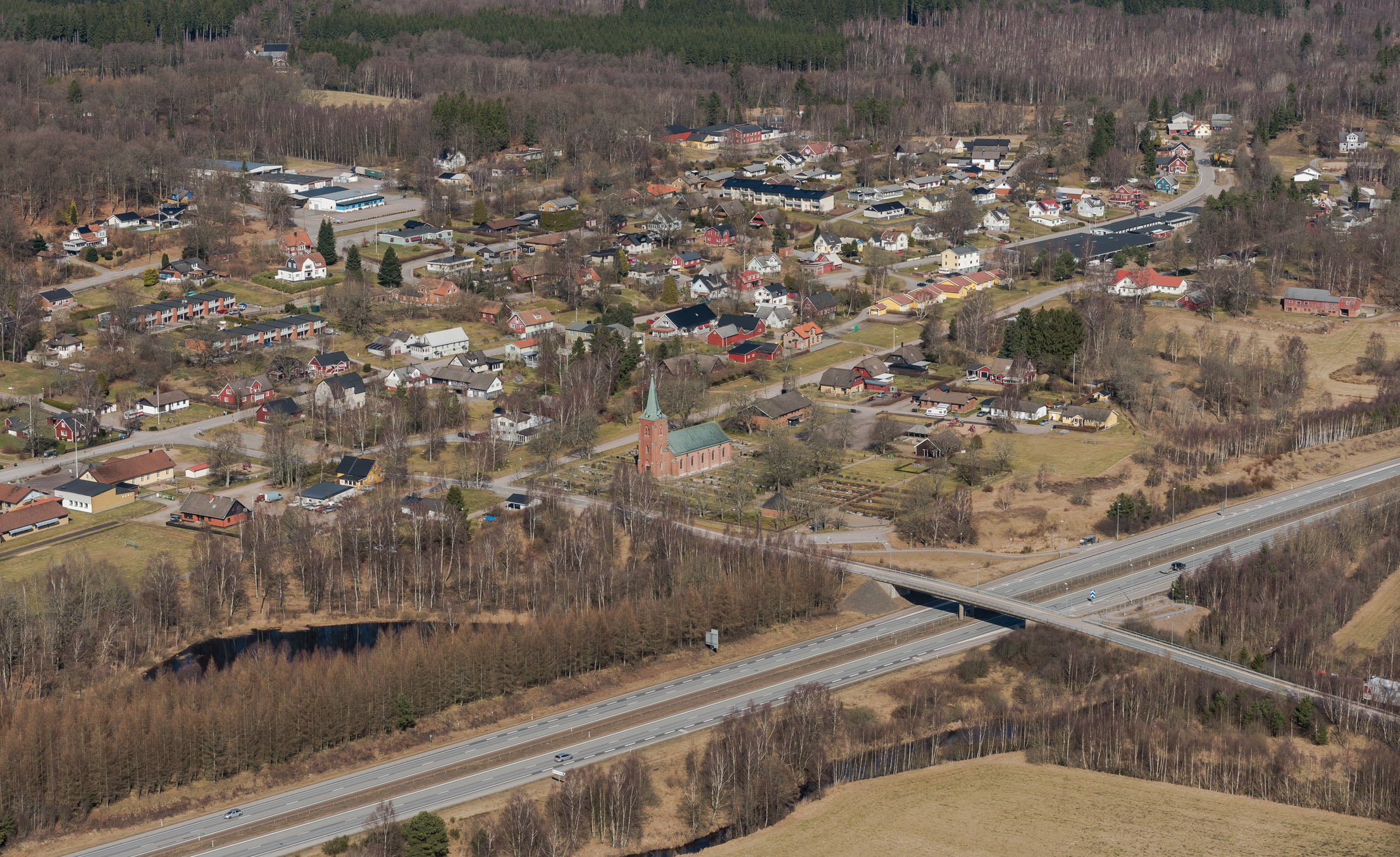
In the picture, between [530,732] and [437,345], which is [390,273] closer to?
[437,345]

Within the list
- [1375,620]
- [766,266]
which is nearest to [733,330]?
[766,266]

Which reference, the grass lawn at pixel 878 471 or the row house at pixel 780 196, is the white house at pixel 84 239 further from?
the grass lawn at pixel 878 471

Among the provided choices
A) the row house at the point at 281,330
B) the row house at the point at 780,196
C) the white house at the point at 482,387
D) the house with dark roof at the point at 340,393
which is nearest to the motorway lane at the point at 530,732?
the white house at the point at 482,387

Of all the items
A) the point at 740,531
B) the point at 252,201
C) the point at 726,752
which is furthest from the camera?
the point at 252,201

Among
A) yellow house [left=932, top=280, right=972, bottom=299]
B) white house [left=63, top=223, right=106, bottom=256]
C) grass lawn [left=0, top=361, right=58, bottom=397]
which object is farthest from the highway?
white house [left=63, top=223, right=106, bottom=256]

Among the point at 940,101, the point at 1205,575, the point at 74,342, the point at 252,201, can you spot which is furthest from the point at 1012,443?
the point at 940,101

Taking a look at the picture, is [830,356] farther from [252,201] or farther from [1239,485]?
[252,201]
